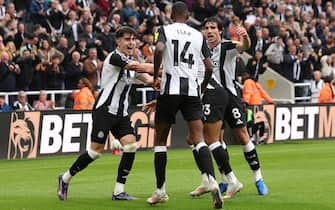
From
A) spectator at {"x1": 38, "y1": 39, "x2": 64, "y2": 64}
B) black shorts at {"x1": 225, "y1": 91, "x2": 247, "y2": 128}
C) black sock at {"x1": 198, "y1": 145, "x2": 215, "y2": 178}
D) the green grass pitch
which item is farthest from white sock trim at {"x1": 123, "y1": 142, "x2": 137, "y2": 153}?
spectator at {"x1": 38, "y1": 39, "x2": 64, "y2": 64}

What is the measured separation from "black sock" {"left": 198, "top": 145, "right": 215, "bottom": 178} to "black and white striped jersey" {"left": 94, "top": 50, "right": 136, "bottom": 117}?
1.62 m

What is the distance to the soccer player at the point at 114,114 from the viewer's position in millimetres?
13562

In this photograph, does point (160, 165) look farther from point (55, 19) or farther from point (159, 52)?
point (55, 19)

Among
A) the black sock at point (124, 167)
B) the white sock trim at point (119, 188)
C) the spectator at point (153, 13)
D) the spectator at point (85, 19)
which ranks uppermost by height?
the spectator at point (153, 13)

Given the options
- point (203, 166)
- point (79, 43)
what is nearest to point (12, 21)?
point (79, 43)

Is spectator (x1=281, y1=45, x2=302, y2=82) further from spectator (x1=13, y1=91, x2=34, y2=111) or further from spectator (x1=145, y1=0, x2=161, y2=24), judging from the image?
spectator (x1=13, y1=91, x2=34, y2=111)

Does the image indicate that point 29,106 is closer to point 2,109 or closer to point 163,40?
point 2,109

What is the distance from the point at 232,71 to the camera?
1413cm

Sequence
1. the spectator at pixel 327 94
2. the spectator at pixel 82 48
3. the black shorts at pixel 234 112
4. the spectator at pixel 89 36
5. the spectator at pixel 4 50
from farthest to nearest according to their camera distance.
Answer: the spectator at pixel 327 94 < the spectator at pixel 89 36 < the spectator at pixel 82 48 < the spectator at pixel 4 50 < the black shorts at pixel 234 112

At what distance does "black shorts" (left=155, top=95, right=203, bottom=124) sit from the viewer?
12656 mm

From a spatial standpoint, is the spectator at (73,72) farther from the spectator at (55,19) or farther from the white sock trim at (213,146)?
the white sock trim at (213,146)

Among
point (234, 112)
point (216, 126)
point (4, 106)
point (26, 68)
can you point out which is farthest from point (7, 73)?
point (216, 126)

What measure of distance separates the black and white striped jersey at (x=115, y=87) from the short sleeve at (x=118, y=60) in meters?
0.06

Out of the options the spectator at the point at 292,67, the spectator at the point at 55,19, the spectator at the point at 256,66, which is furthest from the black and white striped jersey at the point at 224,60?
the spectator at the point at 292,67
